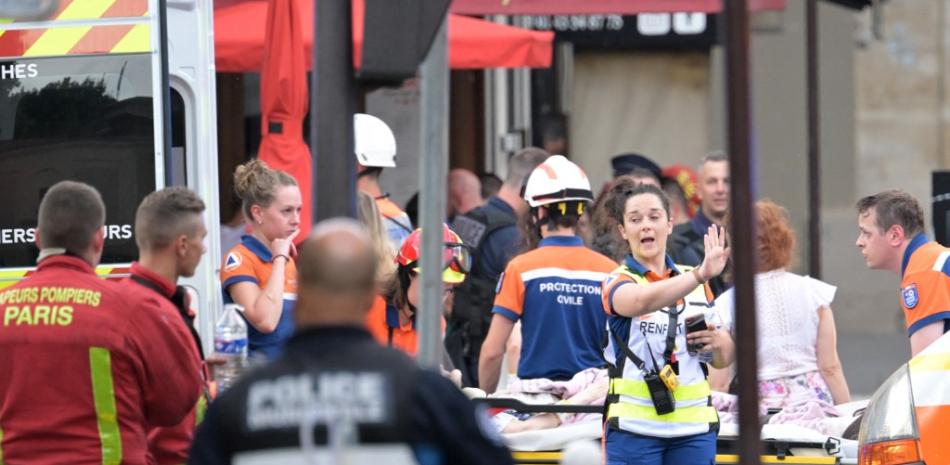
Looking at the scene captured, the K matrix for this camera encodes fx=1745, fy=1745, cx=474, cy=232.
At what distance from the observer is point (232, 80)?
38.2ft

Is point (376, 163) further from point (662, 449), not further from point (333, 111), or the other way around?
point (333, 111)

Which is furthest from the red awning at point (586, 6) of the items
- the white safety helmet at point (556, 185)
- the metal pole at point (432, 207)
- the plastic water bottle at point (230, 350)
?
the metal pole at point (432, 207)

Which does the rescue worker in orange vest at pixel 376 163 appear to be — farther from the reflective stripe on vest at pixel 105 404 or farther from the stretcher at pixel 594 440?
the reflective stripe on vest at pixel 105 404

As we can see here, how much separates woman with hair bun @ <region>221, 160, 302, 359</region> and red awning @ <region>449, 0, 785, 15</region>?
4364 millimetres

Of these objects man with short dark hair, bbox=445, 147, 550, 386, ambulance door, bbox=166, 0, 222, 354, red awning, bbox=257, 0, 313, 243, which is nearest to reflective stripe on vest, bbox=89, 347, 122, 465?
ambulance door, bbox=166, 0, 222, 354

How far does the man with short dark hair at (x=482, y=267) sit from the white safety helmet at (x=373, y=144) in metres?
0.90

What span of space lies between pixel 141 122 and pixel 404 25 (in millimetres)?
2905

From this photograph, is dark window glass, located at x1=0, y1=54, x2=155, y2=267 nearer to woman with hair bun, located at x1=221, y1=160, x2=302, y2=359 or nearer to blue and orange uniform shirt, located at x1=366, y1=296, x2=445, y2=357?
woman with hair bun, located at x1=221, y1=160, x2=302, y2=359

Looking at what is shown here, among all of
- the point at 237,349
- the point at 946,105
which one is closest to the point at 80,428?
the point at 237,349

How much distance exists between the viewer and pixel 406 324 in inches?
273

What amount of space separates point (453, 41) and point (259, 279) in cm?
387

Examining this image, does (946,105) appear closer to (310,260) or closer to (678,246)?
(678,246)

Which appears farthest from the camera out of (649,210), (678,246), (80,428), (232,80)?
(232,80)

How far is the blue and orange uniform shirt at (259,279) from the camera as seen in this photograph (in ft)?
21.7
